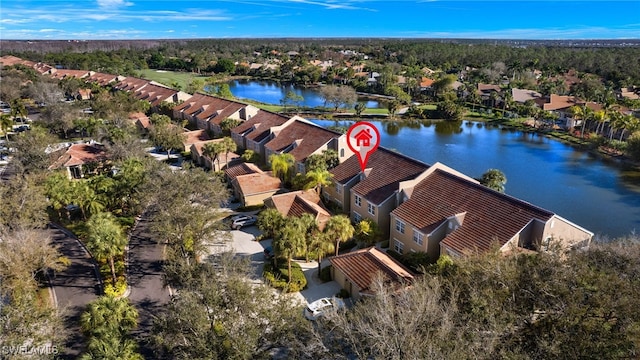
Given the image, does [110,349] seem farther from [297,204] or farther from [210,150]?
[210,150]

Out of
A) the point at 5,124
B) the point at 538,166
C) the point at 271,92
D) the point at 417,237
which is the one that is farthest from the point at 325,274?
the point at 271,92

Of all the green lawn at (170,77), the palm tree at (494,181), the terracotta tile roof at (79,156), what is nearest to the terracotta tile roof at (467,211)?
the palm tree at (494,181)

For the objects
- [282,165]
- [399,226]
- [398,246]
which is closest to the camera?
[399,226]

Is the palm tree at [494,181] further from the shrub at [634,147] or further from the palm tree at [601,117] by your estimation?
the palm tree at [601,117]

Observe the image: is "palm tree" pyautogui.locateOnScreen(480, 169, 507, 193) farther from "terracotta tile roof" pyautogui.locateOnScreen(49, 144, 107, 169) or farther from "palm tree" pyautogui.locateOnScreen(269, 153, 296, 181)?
"terracotta tile roof" pyautogui.locateOnScreen(49, 144, 107, 169)

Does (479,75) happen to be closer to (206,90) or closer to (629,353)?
(206,90)

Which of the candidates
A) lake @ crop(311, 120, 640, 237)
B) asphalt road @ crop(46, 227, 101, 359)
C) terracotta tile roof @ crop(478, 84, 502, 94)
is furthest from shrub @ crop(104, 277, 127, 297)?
terracotta tile roof @ crop(478, 84, 502, 94)
